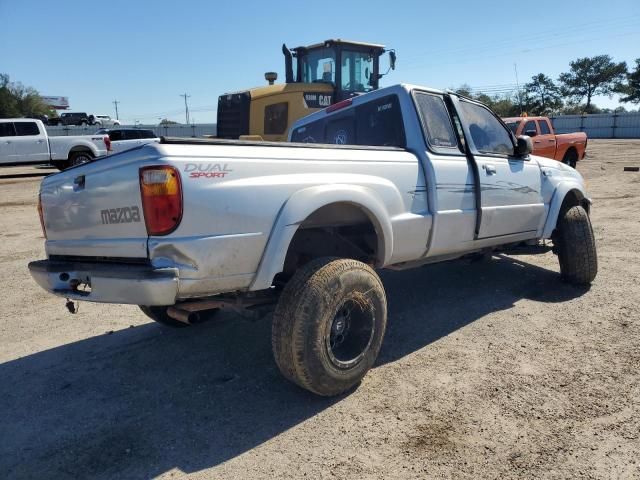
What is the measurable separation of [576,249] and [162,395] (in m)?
4.19

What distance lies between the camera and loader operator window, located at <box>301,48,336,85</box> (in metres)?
11.0

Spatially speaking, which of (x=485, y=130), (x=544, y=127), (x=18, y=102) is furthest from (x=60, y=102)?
(x=485, y=130)

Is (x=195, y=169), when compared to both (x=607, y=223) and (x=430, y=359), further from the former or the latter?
(x=607, y=223)

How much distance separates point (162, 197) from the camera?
8.20 feet

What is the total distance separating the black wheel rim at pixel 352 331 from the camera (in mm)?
3184

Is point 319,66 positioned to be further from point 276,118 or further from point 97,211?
point 97,211

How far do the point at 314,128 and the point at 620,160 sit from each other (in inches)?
811

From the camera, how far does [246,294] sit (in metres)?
3.10

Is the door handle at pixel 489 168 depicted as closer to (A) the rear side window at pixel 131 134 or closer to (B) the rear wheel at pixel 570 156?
(B) the rear wheel at pixel 570 156

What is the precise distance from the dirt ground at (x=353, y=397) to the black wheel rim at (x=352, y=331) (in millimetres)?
252

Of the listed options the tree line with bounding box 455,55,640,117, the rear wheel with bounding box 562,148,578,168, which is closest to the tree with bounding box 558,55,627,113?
the tree line with bounding box 455,55,640,117

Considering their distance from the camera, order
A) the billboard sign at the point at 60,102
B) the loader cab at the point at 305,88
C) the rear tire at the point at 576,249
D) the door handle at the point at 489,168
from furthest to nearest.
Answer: the billboard sign at the point at 60,102, the loader cab at the point at 305,88, the rear tire at the point at 576,249, the door handle at the point at 489,168

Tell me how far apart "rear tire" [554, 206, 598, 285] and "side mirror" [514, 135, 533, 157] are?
95 cm

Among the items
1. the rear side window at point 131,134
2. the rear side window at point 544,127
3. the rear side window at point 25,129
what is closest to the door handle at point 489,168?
the rear side window at point 544,127
